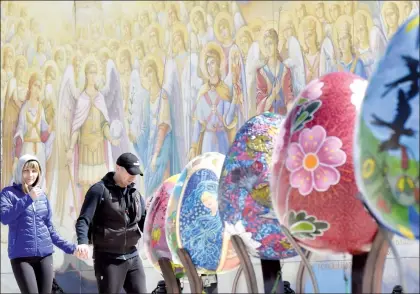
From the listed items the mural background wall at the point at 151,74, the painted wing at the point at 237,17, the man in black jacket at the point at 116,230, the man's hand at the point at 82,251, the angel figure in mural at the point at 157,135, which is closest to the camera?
the man's hand at the point at 82,251

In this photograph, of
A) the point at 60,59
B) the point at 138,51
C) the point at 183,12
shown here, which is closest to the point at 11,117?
the point at 60,59

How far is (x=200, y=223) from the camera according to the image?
3357mm

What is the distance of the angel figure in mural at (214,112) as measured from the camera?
9461 mm

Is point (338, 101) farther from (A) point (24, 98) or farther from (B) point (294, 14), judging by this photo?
(A) point (24, 98)

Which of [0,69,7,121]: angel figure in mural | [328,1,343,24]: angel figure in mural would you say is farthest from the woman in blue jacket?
[0,69,7,121]: angel figure in mural

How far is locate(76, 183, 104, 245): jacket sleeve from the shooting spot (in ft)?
14.9

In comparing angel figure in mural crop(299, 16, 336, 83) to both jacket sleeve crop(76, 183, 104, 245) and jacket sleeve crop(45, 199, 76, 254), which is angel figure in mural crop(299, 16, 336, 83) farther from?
jacket sleeve crop(76, 183, 104, 245)

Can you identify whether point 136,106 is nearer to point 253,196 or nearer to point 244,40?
point 244,40

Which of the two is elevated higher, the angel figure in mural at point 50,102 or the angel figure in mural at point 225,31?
the angel figure in mural at point 225,31

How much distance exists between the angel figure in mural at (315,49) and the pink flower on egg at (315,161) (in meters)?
6.67

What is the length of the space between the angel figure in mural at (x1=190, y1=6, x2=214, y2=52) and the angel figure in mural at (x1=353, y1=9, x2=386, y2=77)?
1788 mm

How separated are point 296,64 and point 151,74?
6.26 feet

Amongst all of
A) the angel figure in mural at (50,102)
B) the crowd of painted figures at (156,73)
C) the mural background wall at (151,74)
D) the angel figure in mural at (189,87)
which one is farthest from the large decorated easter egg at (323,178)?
the angel figure in mural at (50,102)

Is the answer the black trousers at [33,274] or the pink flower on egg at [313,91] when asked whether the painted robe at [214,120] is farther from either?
the pink flower on egg at [313,91]
